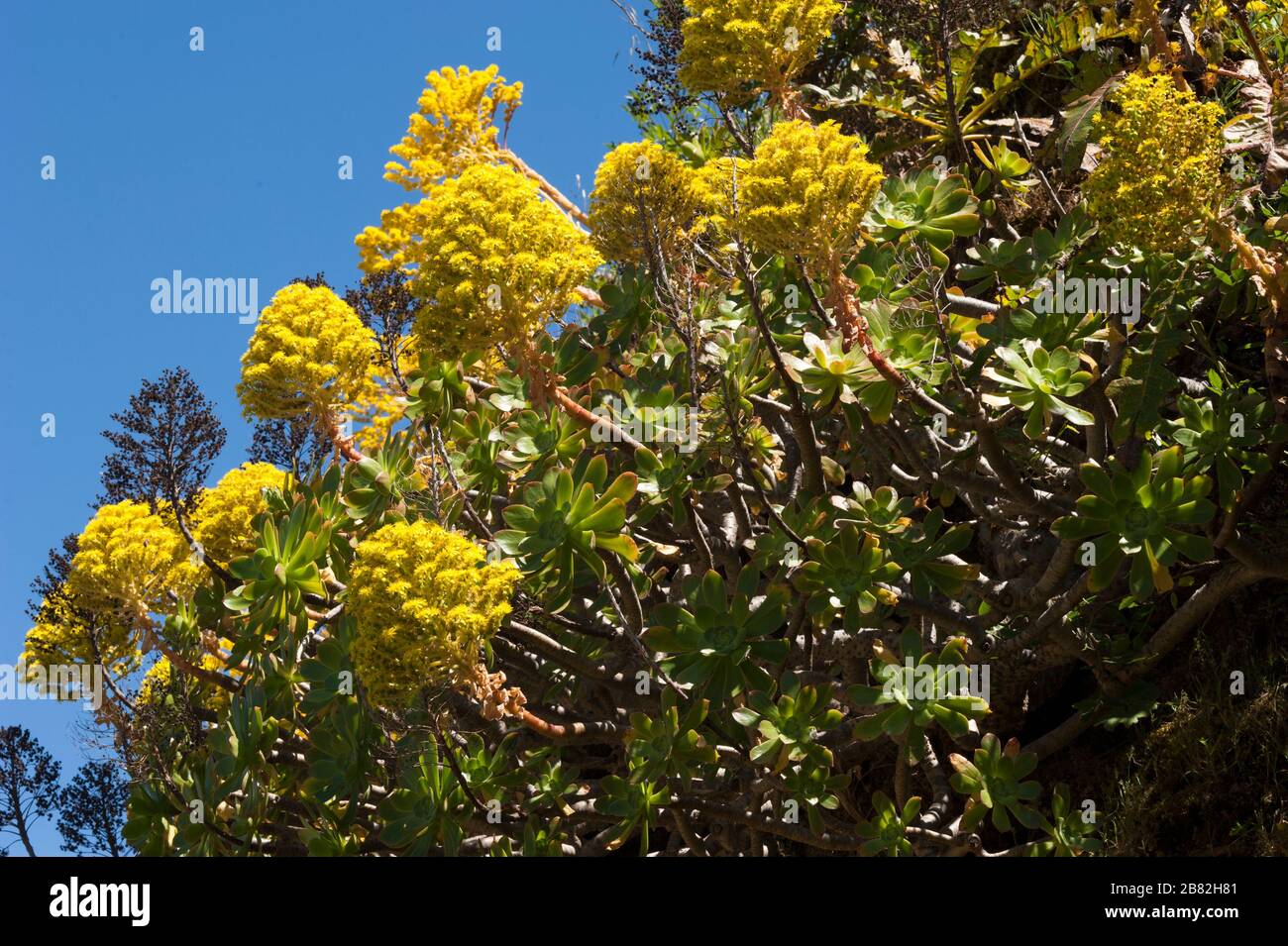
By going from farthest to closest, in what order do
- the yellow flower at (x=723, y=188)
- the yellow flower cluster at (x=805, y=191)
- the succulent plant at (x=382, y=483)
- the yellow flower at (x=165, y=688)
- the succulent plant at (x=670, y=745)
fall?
the yellow flower at (x=165, y=688) < the succulent plant at (x=382, y=483) < the succulent plant at (x=670, y=745) < the yellow flower at (x=723, y=188) < the yellow flower cluster at (x=805, y=191)

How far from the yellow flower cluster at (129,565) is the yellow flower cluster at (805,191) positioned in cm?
393

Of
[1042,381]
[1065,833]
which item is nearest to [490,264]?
[1042,381]

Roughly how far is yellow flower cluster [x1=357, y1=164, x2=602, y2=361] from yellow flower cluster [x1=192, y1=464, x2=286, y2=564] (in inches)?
81.3

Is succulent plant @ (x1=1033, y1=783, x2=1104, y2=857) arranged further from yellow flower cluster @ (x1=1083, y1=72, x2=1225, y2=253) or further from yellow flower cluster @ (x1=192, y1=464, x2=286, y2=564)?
yellow flower cluster @ (x1=192, y1=464, x2=286, y2=564)

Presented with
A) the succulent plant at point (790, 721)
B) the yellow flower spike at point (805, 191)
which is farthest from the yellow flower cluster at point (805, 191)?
the succulent plant at point (790, 721)

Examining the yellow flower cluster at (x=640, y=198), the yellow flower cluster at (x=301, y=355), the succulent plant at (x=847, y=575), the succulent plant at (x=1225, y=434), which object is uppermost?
the yellow flower cluster at (x=640, y=198)

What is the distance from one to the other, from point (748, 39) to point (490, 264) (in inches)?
70.6

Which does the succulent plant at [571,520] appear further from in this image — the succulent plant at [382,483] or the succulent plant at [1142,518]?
→ the succulent plant at [1142,518]

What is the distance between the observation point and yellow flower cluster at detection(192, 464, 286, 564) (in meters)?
7.41

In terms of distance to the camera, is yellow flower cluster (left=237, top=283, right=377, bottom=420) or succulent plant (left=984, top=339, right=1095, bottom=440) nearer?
succulent plant (left=984, top=339, right=1095, bottom=440)

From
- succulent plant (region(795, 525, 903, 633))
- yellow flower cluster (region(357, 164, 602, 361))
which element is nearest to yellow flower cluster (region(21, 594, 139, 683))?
yellow flower cluster (region(357, 164, 602, 361))

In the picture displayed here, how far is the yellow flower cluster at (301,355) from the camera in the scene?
6492 millimetres

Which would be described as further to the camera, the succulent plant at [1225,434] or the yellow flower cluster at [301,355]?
the yellow flower cluster at [301,355]
